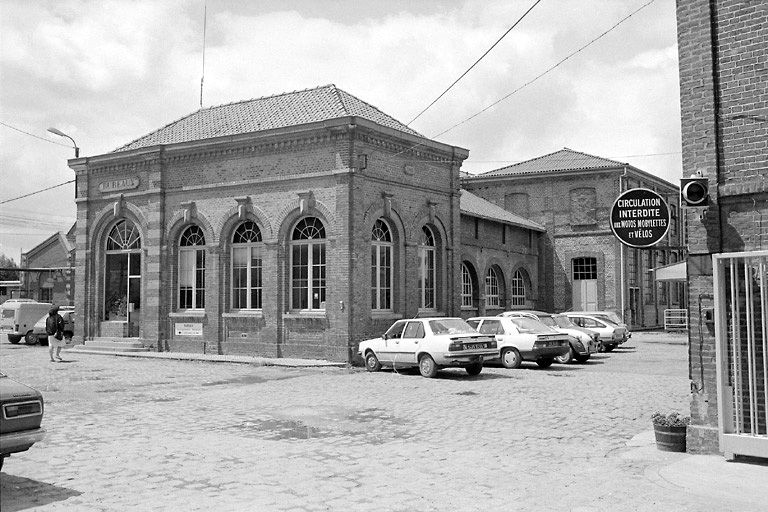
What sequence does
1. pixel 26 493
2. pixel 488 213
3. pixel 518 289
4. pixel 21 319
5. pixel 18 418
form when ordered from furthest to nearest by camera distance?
1. pixel 518 289
2. pixel 488 213
3. pixel 21 319
4. pixel 26 493
5. pixel 18 418

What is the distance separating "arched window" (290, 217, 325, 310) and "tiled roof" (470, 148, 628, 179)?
864 inches

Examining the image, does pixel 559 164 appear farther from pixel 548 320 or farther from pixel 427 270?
pixel 548 320

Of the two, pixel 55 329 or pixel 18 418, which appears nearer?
pixel 18 418

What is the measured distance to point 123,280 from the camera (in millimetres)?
27031

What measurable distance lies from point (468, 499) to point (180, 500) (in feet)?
9.11

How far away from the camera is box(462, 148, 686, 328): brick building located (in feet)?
128

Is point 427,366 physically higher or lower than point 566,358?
higher

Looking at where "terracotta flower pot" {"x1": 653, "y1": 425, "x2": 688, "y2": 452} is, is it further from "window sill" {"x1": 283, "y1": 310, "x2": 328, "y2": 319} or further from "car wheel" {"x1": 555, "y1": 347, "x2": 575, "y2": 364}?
"window sill" {"x1": 283, "y1": 310, "x2": 328, "y2": 319}

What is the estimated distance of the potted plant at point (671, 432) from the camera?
29.2 ft

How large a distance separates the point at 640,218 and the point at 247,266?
15.8 meters

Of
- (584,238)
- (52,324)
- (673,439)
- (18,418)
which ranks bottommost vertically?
(673,439)

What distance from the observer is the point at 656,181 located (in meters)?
42.8

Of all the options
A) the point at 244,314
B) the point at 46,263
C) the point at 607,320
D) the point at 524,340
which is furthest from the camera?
the point at 46,263

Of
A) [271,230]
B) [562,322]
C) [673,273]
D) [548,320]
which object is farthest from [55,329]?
[673,273]
